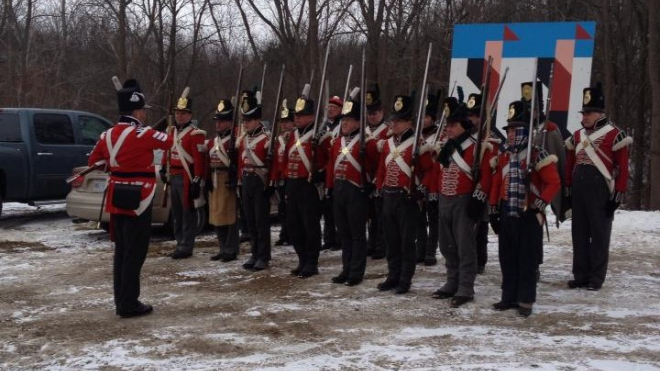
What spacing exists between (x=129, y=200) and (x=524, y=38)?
18.9ft

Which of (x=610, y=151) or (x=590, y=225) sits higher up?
(x=610, y=151)

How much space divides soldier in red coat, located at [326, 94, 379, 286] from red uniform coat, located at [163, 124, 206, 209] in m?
2.00

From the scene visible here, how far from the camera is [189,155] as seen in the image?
342 inches

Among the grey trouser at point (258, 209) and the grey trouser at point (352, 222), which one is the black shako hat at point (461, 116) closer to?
the grey trouser at point (352, 222)

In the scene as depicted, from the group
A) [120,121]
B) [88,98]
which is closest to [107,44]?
[88,98]

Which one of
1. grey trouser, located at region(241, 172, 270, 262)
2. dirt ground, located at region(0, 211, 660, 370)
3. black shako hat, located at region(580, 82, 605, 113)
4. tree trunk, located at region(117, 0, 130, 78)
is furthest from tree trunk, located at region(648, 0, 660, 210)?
tree trunk, located at region(117, 0, 130, 78)

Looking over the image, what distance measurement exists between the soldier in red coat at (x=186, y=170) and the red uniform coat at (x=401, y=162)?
2.65 metres

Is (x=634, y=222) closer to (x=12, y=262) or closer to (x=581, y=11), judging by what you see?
A: (x=12, y=262)

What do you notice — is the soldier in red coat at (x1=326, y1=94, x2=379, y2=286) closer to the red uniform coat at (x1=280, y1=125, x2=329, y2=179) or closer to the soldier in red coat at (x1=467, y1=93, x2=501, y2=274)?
the red uniform coat at (x1=280, y1=125, x2=329, y2=179)

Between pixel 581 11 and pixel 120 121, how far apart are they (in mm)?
20959

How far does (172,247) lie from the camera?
973cm

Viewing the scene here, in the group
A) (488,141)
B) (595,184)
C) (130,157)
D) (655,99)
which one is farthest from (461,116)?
(655,99)

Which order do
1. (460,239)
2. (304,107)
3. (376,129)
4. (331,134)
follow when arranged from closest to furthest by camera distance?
1. (460,239)
2. (304,107)
3. (331,134)
4. (376,129)

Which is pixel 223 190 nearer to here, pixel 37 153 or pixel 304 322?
pixel 304 322
